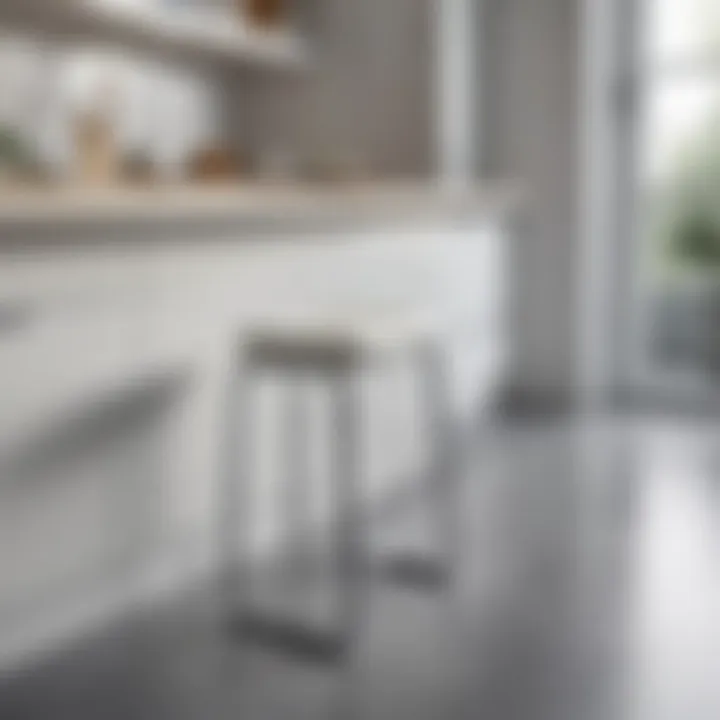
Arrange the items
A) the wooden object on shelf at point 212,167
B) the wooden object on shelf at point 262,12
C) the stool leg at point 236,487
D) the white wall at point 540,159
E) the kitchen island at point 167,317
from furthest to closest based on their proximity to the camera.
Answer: the white wall at point 540,159 → the wooden object on shelf at point 262,12 → the wooden object on shelf at point 212,167 → the stool leg at point 236,487 → the kitchen island at point 167,317

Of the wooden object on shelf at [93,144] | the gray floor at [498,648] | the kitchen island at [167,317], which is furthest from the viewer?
the wooden object on shelf at [93,144]

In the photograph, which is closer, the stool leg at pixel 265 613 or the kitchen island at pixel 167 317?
the kitchen island at pixel 167 317

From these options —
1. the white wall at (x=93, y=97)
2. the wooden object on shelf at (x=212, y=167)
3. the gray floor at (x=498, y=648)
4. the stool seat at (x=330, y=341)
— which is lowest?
the gray floor at (x=498, y=648)

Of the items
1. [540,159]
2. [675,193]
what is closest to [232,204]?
[540,159]

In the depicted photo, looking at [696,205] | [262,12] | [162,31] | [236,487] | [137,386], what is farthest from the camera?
[696,205]

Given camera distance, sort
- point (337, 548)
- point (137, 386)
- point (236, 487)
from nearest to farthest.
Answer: point (137, 386)
point (236, 487)
point (337, 548)

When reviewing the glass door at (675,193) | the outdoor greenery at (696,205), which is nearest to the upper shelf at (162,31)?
the glass door at (675,193)

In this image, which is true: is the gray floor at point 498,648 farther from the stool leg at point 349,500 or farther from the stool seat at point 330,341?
the stool seat at point 330,341

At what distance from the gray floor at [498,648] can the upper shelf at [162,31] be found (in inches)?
57.5

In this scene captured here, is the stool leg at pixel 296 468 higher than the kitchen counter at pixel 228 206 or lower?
lower

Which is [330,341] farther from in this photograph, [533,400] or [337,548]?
[533,400]

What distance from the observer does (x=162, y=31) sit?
3.32 meters

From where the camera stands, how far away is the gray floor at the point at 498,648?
2.07 m

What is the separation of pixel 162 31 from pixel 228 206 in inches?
38.0
